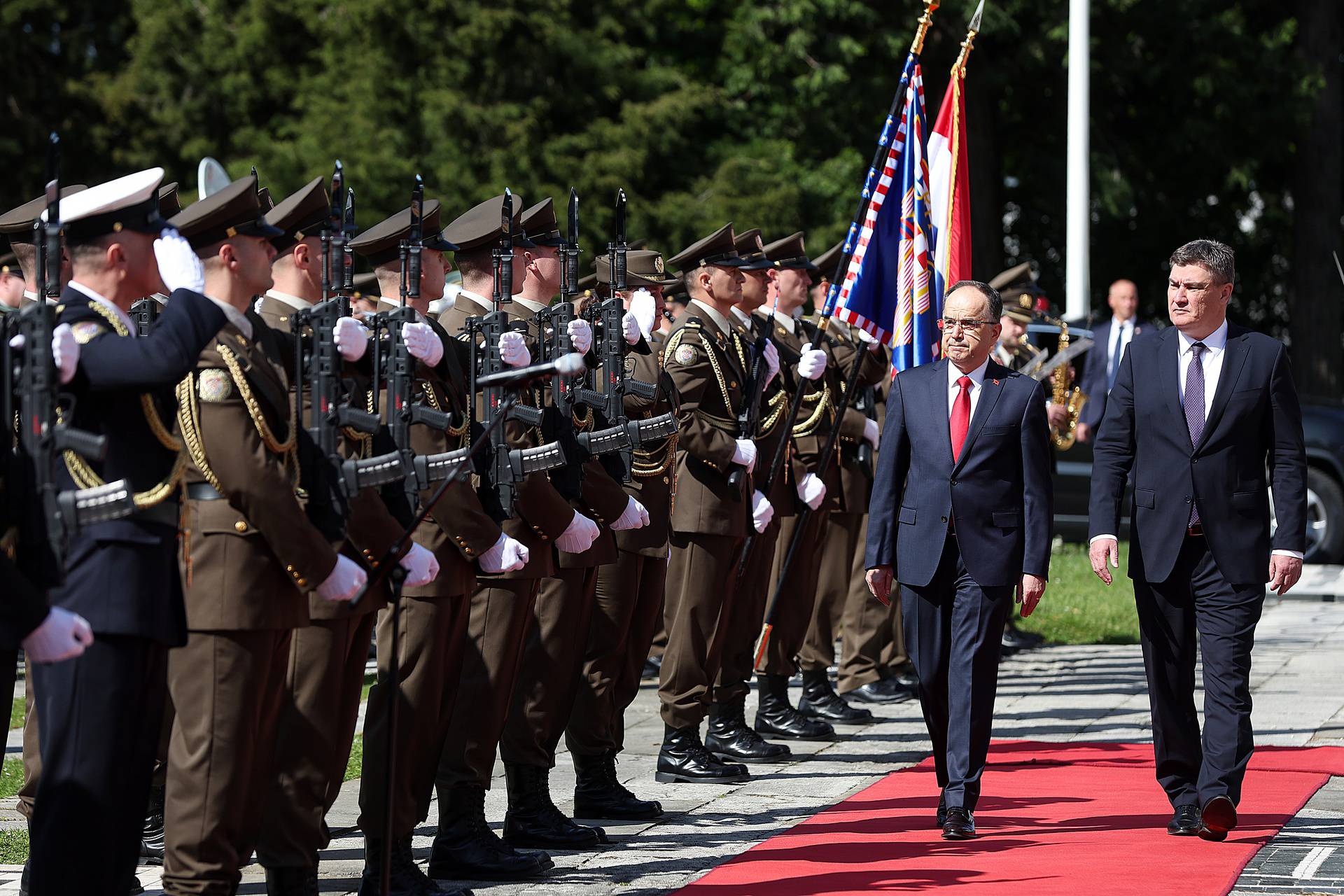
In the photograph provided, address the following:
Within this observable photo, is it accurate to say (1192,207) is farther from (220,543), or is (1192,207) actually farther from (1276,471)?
(220,543)

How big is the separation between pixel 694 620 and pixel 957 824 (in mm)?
1668

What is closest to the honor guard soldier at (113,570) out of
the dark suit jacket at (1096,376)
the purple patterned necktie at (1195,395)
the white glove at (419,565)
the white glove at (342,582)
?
the white glove at (342,582)

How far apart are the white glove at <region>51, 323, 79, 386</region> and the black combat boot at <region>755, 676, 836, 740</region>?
5280 mm

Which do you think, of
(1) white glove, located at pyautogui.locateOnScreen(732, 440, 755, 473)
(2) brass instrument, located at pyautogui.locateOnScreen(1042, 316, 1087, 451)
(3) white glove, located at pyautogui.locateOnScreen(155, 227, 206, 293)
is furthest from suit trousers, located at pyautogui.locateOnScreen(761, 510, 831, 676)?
(2) brass instrument, located at pyautogui.locateOnScreen(1042, 316, 1087, 451)

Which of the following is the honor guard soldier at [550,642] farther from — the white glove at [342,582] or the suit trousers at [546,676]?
the white glove at [342,582]

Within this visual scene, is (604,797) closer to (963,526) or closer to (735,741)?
(735,741)

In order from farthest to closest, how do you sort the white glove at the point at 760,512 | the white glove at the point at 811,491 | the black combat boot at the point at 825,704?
the black combat boot at the point at 825,704
the white glove at the point at 811,491
the white glove at the point at 760,512

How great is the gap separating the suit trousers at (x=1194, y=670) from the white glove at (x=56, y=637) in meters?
3.95

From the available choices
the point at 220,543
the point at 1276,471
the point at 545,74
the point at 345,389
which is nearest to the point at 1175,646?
the point at 1276,471

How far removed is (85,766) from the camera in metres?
4.67

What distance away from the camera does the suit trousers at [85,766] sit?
4.66 meters

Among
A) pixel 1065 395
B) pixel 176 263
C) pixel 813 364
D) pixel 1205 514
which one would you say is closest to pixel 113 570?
pixel 176 263

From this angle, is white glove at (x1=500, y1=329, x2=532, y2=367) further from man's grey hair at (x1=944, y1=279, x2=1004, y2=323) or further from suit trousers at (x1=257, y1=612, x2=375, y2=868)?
man's grey hair at (x1=944, y1=279, x2=1004, y2=323)

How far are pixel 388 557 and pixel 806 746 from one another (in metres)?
4.29
